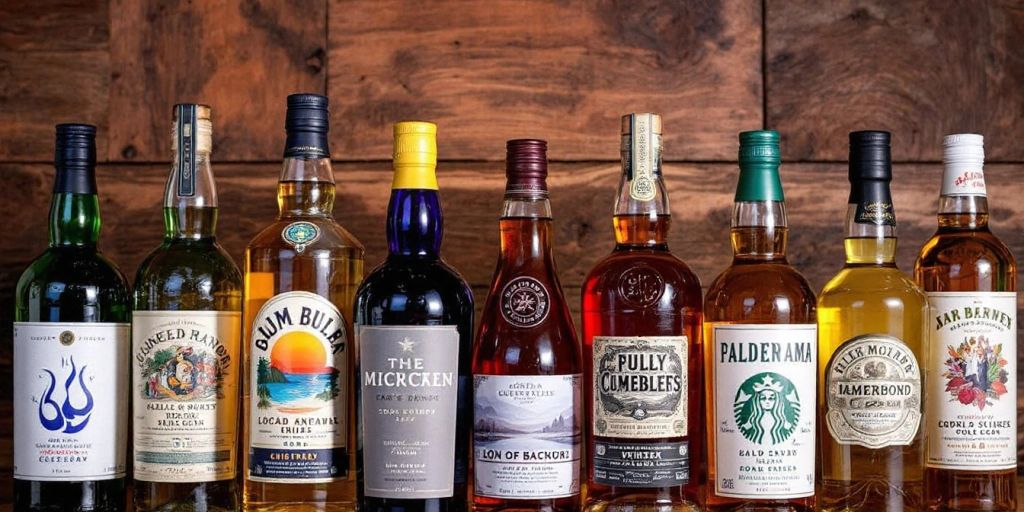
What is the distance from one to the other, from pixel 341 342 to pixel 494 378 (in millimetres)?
184

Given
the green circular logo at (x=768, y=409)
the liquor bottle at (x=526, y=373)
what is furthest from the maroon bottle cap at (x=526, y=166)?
the green circular logo at (x=768, y=409)

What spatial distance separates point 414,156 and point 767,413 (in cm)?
48

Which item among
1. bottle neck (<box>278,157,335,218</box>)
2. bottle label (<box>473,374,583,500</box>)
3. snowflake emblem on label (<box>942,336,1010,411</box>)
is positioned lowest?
bottle label (<box>473,374,583,500</box>)

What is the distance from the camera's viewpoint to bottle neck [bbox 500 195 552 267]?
1273 millimetres

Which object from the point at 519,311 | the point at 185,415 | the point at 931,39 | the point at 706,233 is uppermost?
the point at 931,39

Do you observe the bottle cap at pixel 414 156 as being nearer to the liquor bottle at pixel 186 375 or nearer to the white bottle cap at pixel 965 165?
the liquor bottle at pixel 186 375

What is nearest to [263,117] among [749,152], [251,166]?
[251,166]

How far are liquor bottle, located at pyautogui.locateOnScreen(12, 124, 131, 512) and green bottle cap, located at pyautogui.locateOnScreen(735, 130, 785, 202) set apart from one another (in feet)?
2.41

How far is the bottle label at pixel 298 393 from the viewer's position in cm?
124

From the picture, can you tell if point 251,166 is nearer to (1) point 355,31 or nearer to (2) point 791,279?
(1) point 355,31

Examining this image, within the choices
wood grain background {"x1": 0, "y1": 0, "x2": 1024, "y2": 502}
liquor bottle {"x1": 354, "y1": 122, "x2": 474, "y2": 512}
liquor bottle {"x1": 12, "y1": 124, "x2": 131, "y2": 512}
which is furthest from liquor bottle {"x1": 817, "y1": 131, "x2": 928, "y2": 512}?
liquor bottle {"x1": 12, "y1": 124, "x2": 131, "y2": 512}

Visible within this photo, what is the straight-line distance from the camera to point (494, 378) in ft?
3.94

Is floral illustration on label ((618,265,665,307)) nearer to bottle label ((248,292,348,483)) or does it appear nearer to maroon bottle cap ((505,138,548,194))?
maroon bottle cap ((505,138,548,194))

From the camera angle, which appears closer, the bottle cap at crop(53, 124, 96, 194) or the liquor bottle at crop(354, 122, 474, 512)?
the liquor bottle at crop(354, 122, 474, 512)
